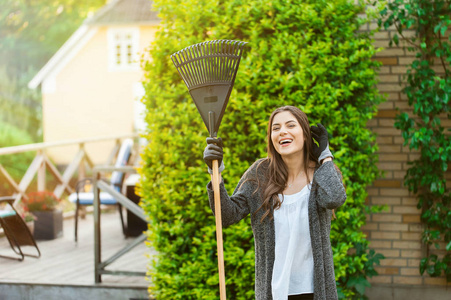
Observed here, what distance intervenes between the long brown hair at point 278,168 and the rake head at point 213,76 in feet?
0.98

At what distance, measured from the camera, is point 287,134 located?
2562mm

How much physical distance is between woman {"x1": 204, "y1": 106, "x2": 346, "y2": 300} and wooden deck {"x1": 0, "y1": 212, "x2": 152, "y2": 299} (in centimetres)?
134

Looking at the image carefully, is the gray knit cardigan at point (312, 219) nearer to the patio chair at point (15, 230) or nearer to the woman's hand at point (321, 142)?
the woman's hand at point (321, 142)

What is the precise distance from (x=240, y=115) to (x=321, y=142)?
1.08m

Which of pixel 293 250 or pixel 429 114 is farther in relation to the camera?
pixel 429 114

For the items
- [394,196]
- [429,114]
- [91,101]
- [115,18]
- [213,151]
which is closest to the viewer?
[213,151]

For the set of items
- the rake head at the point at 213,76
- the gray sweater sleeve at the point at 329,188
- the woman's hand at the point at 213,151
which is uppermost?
the rake head at the point at 213,76

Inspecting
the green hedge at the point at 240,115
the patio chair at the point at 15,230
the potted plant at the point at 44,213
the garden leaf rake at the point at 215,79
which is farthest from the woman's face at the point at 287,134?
the potted plant at the point at 44,213

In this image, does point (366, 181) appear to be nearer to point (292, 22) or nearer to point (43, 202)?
point (292, 22)

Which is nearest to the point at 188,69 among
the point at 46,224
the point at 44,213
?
the point at 44,213

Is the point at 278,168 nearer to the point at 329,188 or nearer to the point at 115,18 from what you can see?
the point at 329,188

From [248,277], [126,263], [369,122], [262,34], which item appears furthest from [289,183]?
[126,263]

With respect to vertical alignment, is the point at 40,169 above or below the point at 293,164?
below

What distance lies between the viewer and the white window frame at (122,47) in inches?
807
